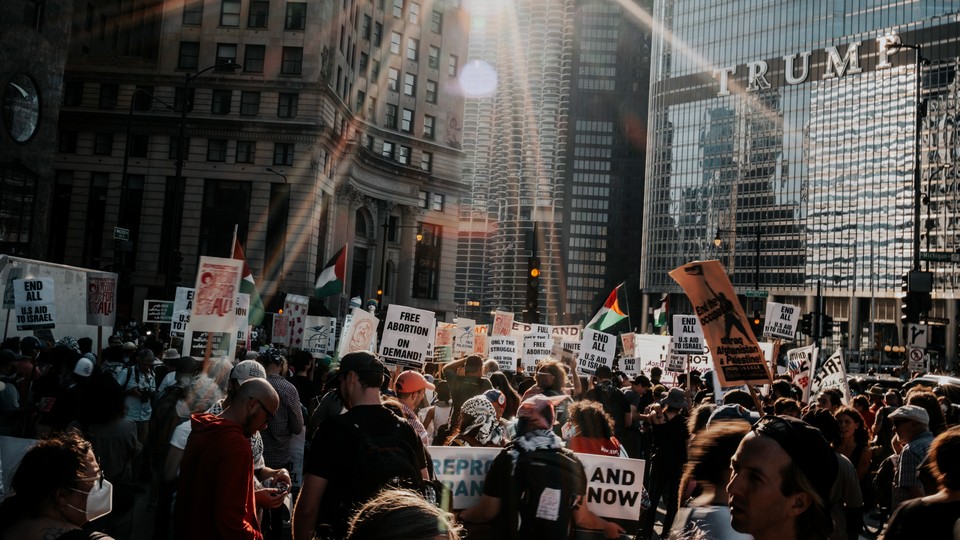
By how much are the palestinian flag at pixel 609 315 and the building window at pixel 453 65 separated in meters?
57.9

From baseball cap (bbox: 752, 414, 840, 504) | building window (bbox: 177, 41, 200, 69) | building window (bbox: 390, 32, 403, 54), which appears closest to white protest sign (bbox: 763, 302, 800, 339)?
baseball cap (bbox: 752, 414, 840, 504)

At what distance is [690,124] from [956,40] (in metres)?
44.1

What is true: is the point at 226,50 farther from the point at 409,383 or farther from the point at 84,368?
the point at 409,383

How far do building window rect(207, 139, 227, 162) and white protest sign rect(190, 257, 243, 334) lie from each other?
46.4 metres

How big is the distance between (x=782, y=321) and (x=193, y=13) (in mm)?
48519

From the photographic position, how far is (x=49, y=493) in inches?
153

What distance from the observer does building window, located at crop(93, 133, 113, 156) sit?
196 ft

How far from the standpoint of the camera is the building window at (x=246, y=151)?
2314 inches

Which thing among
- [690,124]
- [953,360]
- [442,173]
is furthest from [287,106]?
[690,124]

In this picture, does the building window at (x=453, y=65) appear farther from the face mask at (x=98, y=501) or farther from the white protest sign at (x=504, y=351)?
the face mask at (x=98, y=501)

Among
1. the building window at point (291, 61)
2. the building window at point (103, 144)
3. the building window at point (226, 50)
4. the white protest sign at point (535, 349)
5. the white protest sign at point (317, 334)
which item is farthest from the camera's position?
the building window at point (103, 144)

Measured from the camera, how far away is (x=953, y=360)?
342 feet

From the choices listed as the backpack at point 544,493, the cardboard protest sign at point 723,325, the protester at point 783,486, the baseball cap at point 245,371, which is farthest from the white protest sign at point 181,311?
the protester at point 783,486

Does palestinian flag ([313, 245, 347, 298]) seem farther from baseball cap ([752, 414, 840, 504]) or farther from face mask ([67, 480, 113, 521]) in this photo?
baseball cap ([752, 414, 840, 504])
